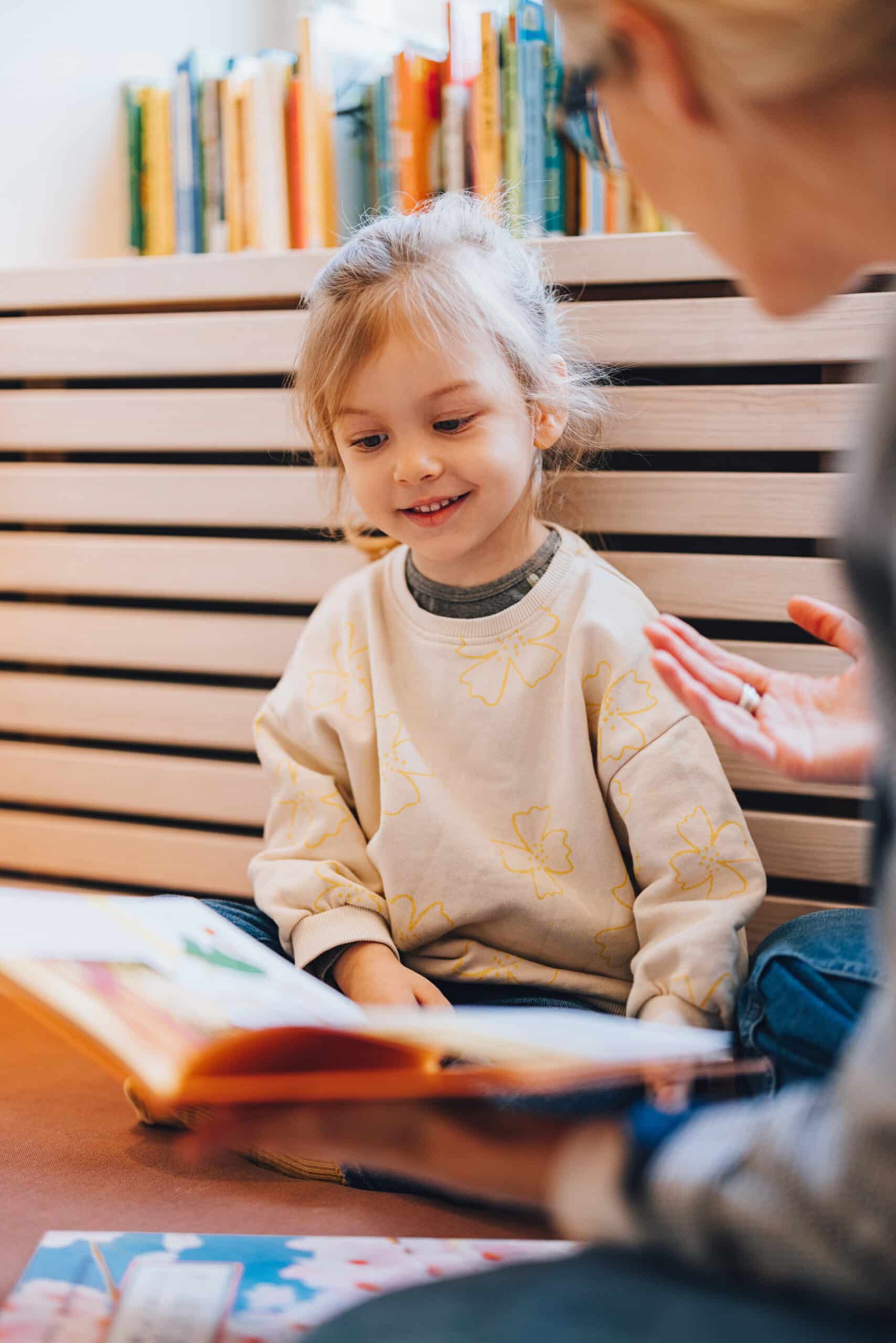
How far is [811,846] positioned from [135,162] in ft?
4.16

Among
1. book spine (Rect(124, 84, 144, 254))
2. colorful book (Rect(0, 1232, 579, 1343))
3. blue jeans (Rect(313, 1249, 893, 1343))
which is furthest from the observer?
book spine (Rect(124, 84, 144, 254))

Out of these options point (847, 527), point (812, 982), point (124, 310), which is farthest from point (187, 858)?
point (847, 527)

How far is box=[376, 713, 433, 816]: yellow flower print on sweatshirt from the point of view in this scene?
3.78 ft

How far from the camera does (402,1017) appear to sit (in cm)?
66

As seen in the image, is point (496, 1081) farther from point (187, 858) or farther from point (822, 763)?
point (187, 858)

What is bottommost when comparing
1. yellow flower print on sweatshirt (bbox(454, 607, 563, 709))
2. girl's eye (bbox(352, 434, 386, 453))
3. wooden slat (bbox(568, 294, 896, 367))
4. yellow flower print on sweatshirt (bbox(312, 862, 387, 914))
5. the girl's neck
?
yellow flower print on sweatshirt (bbox(312, 862, 387, 914))

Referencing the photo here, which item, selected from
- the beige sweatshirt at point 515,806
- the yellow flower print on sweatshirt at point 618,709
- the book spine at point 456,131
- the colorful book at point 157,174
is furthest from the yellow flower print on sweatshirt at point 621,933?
the colorful book at point 157,174

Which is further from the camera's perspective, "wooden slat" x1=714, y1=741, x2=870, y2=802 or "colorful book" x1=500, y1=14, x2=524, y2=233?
"colorful book" x1=500, y1=14, x2=524, y2=233

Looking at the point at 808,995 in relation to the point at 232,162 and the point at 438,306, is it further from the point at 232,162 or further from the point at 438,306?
the point at 232,162

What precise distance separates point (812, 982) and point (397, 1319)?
0.53 m

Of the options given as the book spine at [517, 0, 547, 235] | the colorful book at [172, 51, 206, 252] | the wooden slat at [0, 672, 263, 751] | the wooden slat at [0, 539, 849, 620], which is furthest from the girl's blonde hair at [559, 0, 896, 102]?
the colorful book at [172, 51, 206, 252]

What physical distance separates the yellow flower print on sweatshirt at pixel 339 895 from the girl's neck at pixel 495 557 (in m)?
0.28

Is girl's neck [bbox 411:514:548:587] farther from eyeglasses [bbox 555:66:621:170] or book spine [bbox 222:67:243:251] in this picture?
book spine [bbox 222:67:243:251]

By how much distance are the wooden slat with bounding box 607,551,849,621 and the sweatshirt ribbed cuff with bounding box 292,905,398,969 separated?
0.42m
